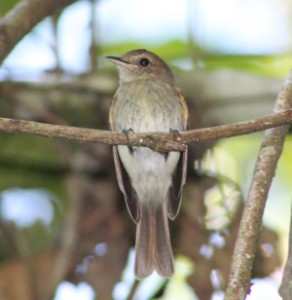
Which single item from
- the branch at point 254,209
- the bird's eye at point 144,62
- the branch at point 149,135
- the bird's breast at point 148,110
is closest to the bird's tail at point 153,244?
the bird's breast at point 148,110

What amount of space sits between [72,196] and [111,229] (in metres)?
0.35

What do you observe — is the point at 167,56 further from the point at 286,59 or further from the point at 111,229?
the point at 111,229

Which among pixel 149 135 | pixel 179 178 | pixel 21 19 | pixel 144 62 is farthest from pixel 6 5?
pixel 149 135

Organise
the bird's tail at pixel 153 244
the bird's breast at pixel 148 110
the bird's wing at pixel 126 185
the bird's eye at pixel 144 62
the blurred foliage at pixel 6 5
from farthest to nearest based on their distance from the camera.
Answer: the blurred foliage at pixel 6 5
the bird's eye at pixel 144 62
the bird's breast at pixel 148 110
the bird's wing at pixel 126 185
the bird's tail at pixel 153 244

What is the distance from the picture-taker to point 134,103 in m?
5.11

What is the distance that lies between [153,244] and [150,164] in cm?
48

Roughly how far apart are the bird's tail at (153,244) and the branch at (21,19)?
128 cm

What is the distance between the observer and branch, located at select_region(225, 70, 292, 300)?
3230mm

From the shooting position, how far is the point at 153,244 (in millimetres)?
4949

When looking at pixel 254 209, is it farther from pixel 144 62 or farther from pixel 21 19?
pixel 144 62

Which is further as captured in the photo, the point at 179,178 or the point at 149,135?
the point at 179,178

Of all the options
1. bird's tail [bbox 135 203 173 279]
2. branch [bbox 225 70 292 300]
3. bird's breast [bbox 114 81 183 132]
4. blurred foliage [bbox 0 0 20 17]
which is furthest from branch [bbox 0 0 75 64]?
branch [bbox 225 70 292 300]

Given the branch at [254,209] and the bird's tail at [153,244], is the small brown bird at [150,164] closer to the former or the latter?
the bird's tail at [153,244]

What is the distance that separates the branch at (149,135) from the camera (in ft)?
10.9
